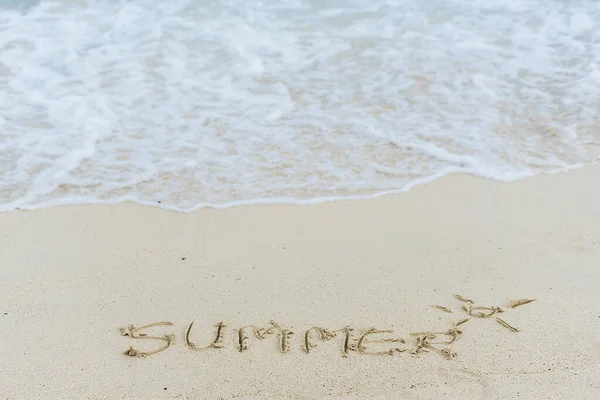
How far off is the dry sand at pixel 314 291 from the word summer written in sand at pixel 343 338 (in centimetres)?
2

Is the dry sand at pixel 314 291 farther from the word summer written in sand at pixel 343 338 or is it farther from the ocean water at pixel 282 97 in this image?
the ocean water at pixel 282 97

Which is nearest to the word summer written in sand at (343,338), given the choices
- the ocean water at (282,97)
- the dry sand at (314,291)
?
the dry sand at (314,291)

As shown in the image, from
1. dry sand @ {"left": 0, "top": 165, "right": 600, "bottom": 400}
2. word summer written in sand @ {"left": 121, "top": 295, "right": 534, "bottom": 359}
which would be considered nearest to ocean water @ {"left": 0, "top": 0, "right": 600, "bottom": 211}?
dry sand @ {"left": 0, "top": 165, "right": 600, "bottom": 400}

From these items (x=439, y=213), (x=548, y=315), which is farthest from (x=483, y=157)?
(x=548, y=315)

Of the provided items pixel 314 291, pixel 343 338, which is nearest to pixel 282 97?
pixel 314 291

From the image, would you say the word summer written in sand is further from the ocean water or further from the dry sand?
the ocean water

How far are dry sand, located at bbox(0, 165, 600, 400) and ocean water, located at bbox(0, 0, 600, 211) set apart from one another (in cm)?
26

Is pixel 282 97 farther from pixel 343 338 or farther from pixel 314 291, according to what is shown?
pixel 343 338

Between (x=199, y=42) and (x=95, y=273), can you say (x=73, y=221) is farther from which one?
(x=199, y=42)

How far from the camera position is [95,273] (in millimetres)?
3041

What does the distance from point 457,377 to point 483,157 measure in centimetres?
195

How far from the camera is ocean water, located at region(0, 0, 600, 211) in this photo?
385cm

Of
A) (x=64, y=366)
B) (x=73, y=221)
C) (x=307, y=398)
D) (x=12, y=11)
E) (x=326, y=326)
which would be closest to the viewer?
(x=307, y=398)

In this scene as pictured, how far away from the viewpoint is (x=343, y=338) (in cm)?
264
